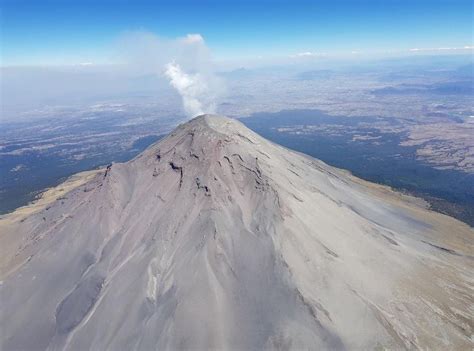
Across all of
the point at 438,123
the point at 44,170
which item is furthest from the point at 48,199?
the point at 438,123

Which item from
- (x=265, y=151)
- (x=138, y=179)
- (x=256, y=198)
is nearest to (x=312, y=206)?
(x=256, y=198)

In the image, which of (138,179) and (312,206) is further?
(138,179)

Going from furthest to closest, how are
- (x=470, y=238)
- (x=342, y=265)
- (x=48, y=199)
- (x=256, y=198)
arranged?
(x=48, y=199), (x=470, y=238), (x=256, y=198), (x=342, y=265)

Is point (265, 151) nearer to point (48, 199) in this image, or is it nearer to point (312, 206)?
point (312, 206)

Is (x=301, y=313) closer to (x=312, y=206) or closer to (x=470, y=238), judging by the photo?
(x=312, y=206)

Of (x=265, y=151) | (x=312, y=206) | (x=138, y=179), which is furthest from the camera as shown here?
(x=265, y=151)

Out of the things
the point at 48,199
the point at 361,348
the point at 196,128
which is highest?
the point at 196,128

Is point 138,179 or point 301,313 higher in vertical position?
point 138,179
